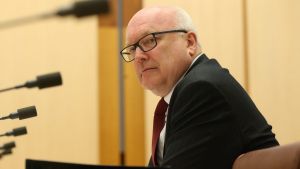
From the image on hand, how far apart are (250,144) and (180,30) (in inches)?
18.6

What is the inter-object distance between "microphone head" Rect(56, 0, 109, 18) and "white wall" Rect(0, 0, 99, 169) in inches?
81.1

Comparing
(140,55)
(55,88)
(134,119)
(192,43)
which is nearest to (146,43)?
(140,55)

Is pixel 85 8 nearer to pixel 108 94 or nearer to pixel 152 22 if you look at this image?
pixel 152 22

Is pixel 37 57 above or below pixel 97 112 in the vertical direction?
Answer: above

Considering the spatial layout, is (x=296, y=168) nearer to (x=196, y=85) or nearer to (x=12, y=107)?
(x=196, y=85)

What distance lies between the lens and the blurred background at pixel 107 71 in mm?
2635

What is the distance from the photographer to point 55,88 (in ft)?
8.87

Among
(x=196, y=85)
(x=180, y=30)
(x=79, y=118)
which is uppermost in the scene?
(x=180, y=30)

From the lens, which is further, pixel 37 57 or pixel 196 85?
pixel 37 57

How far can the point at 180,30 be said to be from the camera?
1621mm

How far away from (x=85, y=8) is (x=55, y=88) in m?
2.17

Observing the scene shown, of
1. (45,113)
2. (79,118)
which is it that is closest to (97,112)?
(79,118)

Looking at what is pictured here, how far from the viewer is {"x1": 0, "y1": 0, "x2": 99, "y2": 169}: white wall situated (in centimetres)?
260

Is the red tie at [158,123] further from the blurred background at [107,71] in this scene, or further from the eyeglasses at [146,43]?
the blurred background at [107,71]
